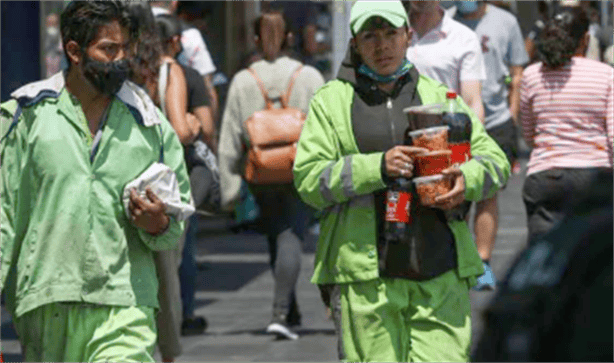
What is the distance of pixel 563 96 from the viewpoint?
9391 millimetres

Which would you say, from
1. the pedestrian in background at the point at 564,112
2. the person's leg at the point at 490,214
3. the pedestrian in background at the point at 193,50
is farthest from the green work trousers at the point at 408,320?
the pedestrian in background at the point at 193,50

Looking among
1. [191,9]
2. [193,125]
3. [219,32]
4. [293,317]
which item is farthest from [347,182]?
[219,32]

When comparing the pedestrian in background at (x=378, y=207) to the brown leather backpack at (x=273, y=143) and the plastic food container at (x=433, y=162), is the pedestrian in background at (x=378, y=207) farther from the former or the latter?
the brown leather backpack at (x=273, y=143)

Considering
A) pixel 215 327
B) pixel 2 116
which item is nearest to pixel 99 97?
pixel 2 116

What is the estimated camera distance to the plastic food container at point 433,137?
5988mm

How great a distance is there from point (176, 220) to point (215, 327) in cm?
529

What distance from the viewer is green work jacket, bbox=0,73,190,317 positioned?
6.00m

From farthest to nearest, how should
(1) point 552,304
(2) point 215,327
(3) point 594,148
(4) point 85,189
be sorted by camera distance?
(2) point 215,327 → (3) point 594,148 → (4) point 85,189 → (1) point 552,304

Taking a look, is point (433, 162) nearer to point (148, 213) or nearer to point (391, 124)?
point (391, 124)

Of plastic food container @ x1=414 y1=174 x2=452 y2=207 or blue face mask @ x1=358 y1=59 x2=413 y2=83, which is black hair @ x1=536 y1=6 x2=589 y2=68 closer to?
blue face mask @ x1=358 y1=59 x2=413 y2=83

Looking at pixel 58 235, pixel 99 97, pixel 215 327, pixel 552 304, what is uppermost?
pixel 552 304

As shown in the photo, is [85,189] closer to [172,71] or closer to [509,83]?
[172,71]

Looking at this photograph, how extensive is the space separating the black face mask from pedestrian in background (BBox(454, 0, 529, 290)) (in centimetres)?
459

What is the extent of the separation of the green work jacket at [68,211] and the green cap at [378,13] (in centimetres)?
82
